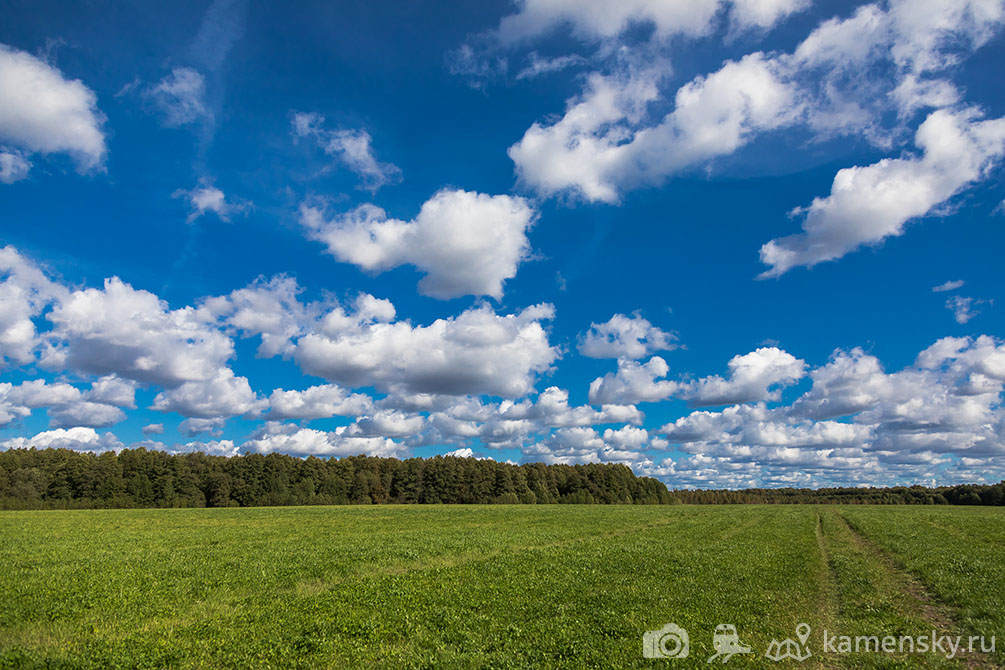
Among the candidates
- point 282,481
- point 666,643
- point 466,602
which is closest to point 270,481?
point 282,481

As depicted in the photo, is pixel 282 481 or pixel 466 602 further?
pixel 282 481

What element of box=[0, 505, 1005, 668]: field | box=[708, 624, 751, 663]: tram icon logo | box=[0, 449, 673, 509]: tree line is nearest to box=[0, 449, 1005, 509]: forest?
box=[0, 449, 673, 509]: tree line

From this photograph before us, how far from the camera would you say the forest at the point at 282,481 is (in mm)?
112562

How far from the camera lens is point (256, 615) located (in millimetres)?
16047

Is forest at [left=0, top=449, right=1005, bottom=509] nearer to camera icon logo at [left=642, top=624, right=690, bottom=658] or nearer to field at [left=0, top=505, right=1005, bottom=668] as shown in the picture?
field at [left=0, top=505, right=1005, bottom=668]

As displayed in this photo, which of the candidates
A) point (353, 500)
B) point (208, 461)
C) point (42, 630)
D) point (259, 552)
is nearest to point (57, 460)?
point (208, 461)

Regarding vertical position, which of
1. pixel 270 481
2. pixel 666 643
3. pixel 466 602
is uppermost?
pixel 666 643

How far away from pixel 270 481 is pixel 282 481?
2926 mm

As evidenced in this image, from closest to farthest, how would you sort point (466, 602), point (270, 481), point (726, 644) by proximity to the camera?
point (726, 644)
point (466, 602)
point (270, 481)

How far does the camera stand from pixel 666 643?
1309 cm

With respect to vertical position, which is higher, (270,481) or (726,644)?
(726,644)

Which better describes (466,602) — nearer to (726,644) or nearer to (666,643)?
(666,643)

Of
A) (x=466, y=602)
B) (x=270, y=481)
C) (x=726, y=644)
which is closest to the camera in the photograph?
(x=726, y=644)

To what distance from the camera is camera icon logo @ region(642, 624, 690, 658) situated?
12.4 m
